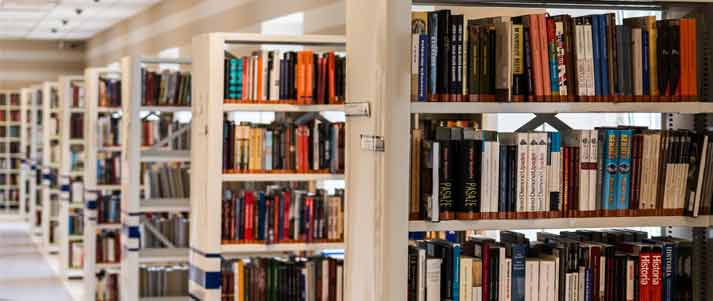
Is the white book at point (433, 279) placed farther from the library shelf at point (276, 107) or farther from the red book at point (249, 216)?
the red book at point (249, 216)

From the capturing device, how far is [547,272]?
329 cm

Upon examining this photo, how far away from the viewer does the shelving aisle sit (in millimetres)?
11844

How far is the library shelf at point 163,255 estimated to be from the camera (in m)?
7.20

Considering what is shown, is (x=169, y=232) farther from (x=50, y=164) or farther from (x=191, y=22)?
(x=50, y=164)

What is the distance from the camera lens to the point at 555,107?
3252mm

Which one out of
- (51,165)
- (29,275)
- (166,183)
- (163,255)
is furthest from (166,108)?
(51,165)

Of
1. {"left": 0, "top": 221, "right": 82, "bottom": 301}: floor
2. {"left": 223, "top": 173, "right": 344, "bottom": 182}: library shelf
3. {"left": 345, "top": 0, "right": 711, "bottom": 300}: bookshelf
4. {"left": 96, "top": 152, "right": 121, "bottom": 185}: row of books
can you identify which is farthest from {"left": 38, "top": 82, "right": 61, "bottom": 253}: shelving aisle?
{"left": 345, "top": 0, "right": 711, "bottom": 300}: bookshelf

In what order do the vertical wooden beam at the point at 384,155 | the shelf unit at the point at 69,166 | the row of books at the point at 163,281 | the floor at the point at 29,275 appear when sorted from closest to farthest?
the vertical wooden beam at the point at 384,155 < the row of books at the point at 163,281 < the floor at the point at 29,275 < the shelf unit at the point at 69,166

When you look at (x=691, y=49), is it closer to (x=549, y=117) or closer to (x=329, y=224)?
(x=549, y=117)

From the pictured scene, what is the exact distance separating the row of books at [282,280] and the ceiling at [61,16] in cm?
789

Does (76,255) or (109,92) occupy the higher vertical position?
(109,92)

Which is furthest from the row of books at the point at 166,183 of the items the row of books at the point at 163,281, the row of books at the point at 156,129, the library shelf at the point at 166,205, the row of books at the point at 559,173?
the row of books at the point at 559,173

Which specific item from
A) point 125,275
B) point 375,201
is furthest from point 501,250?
point 125,275

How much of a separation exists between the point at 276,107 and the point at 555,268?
2.35 m
